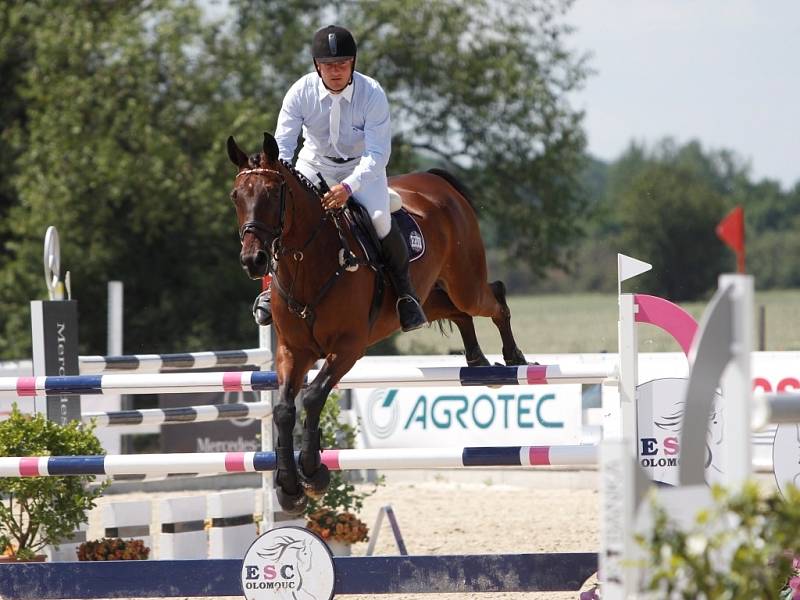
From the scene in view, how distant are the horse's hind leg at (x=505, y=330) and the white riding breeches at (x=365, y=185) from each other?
0.95 meters

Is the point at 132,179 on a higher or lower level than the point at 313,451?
higher

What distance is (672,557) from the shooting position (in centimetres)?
207

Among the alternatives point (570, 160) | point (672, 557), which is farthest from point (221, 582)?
point (570, 160)

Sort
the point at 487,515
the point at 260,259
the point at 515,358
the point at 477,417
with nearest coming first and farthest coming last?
1. the point at 260,259
2. the point at 515,358
3. the point at 487,515
4. the point at 477,417

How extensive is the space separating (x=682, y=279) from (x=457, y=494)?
23373 mm

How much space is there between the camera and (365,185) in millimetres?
4594

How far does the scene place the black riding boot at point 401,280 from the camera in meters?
4.59

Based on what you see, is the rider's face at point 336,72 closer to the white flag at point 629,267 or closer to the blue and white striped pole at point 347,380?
the blue and white striped pole at point 347,380

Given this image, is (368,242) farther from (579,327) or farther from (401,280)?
(579,327)

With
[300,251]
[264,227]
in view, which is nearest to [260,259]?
[264,227]

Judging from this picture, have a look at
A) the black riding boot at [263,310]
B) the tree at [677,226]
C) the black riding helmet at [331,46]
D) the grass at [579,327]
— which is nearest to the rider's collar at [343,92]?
the black riding helmet at [331,46]

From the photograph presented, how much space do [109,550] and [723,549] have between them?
3937 millimetres

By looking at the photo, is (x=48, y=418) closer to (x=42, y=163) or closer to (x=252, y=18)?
(x=42, y=163)

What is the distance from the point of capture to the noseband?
13.0 ft
